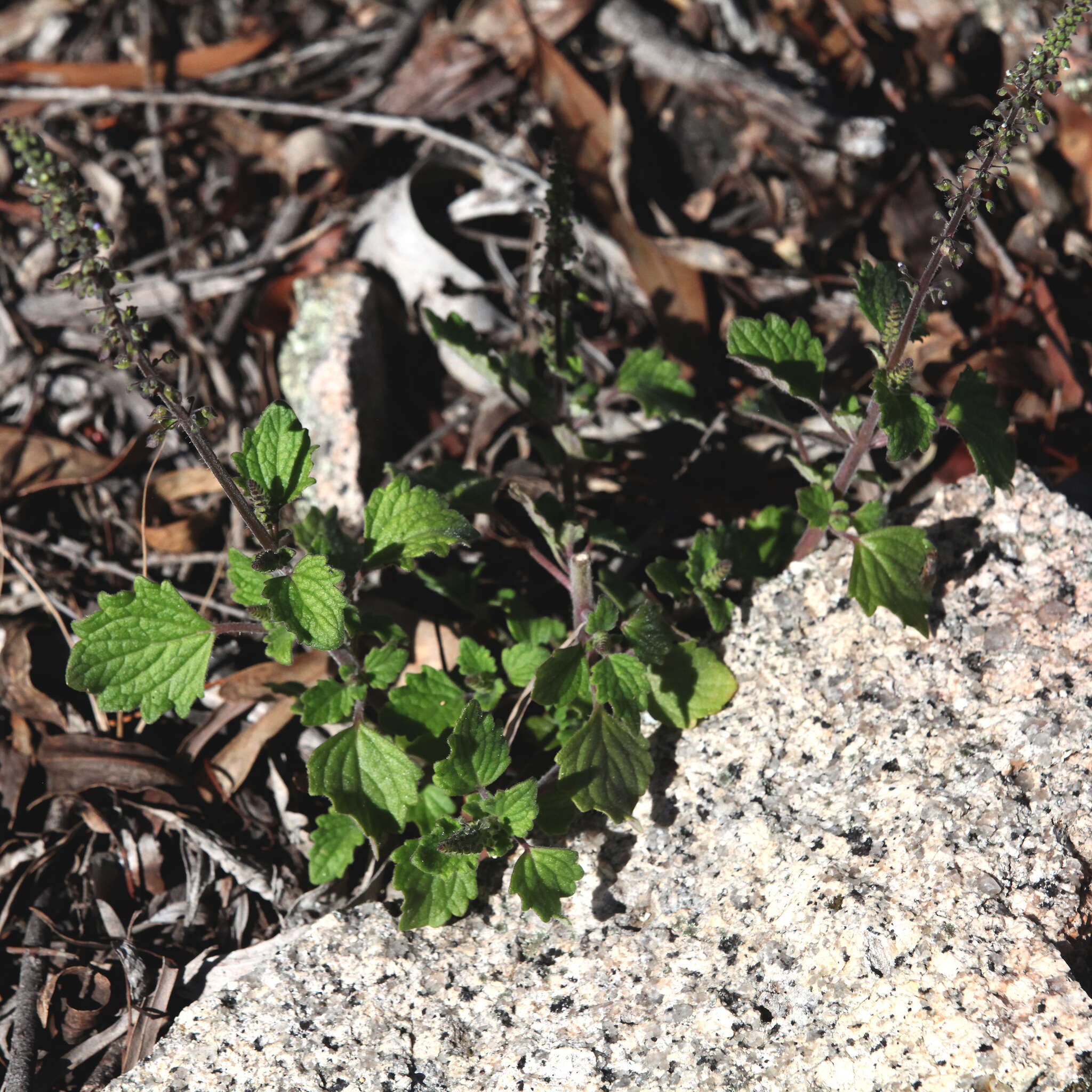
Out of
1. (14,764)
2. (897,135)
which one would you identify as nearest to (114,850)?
(14,764)

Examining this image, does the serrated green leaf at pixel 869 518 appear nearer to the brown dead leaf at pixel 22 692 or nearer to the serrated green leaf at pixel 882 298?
the serrated green leaf at pixel 882 298

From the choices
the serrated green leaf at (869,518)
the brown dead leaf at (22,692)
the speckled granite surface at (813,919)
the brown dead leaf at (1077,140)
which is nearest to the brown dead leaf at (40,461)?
the brown dead leaf at (22,692)

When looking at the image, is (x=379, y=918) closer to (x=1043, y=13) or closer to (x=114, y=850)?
(x=114, y=850)

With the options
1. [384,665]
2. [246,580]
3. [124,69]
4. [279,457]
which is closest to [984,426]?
[384,665]

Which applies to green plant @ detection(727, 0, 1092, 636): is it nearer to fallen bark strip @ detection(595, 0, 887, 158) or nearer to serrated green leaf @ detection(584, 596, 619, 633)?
serrated green leaf @ detection(584, 596, 619, 633)

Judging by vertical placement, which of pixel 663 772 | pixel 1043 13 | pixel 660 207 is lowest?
pixel 663 772
